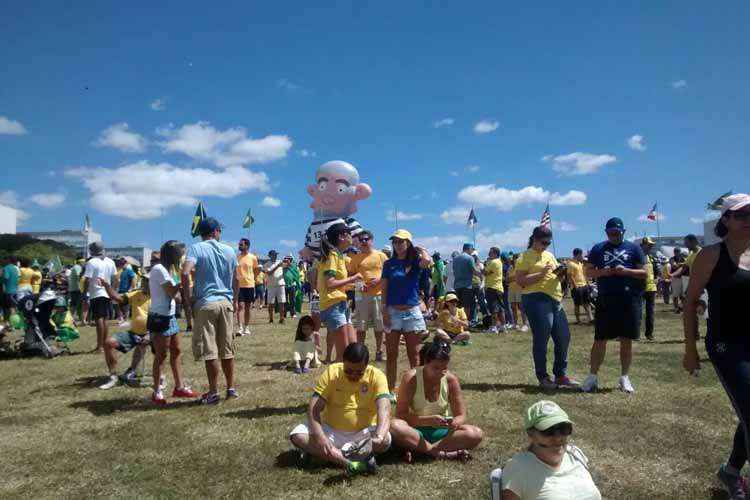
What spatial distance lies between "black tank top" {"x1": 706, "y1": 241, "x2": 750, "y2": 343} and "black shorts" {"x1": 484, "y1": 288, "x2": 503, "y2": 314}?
9.16m

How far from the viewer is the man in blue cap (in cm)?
599

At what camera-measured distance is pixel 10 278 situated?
1236cm

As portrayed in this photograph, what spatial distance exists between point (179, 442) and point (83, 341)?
8474 millimetres

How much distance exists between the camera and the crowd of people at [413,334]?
2.94 m

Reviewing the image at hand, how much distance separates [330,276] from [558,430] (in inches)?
139

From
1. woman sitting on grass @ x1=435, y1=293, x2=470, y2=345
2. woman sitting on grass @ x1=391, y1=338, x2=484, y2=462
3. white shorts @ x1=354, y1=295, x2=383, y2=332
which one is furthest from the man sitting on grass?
woman sitting on grass @ x1=435, y1=293, x2=470, y2=345

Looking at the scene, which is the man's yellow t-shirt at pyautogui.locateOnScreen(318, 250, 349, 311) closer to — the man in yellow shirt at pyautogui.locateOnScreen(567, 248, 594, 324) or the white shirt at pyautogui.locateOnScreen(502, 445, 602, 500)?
the white shirt at pyautogui.locateOnScreen(502, 445, 602, 500)

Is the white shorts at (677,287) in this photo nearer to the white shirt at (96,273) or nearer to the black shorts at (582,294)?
the black shorts at (582,294)

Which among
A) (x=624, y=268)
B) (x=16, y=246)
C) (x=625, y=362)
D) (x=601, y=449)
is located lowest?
(x=601, y=449)

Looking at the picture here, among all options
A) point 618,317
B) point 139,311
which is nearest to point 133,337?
point 139,311

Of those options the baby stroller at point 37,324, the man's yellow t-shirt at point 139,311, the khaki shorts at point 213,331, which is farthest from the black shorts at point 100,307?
the khaki shorts at point 213,331

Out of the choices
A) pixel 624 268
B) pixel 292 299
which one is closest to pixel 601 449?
pixel 624 268

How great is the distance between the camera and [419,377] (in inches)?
167

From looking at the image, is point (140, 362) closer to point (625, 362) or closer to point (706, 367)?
point (625, 362)
